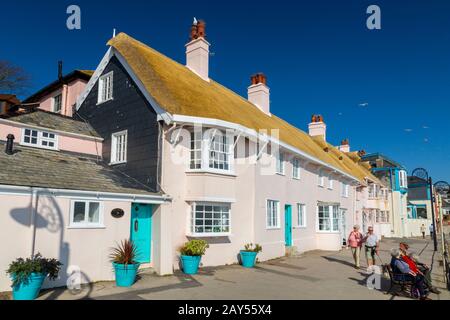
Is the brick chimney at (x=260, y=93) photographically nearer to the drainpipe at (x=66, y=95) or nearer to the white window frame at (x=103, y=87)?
the white window frame at (x=103, y=87)

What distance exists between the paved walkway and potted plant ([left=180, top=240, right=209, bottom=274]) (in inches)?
12.8

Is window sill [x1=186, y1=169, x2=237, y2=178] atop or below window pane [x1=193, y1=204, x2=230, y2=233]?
atop

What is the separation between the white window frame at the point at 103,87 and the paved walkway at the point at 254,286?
8.18 metres

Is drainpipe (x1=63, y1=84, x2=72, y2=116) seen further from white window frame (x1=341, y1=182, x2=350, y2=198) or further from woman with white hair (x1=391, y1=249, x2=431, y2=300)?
white window frame (x1=341, y1=182, x2=350, y2=198)

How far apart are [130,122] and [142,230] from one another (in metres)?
4.51

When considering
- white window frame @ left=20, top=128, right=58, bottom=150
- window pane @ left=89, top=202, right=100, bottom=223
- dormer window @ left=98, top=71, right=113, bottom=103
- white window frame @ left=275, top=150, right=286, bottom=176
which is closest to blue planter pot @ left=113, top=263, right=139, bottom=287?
window pane @ left=89, top=202, right=100, bottom=223

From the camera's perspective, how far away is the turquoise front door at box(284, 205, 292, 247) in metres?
19.3

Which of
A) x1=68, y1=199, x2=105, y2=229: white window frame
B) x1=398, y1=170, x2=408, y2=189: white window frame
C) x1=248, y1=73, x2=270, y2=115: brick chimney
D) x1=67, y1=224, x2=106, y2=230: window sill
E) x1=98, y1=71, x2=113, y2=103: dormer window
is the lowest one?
x1=67, y1=224, x2=106, y2=230: window sill

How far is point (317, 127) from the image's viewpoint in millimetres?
34781

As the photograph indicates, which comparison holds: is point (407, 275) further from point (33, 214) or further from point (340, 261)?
point (33, 214)

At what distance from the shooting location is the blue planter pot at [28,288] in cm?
830

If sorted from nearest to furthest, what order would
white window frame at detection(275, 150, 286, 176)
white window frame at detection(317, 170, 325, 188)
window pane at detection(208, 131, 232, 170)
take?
window pane at detection(208, 131, 232, 170)
white window frame at detection(275, 150, 286, 176)
white window frame at detection(317, 170, 325, 188)

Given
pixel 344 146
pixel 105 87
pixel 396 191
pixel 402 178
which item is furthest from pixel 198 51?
pixel 402 178

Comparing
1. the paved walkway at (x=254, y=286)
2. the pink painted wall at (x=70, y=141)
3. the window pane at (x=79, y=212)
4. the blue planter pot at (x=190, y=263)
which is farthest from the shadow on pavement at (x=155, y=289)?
the pink painted wall at (x=70, y=141)
